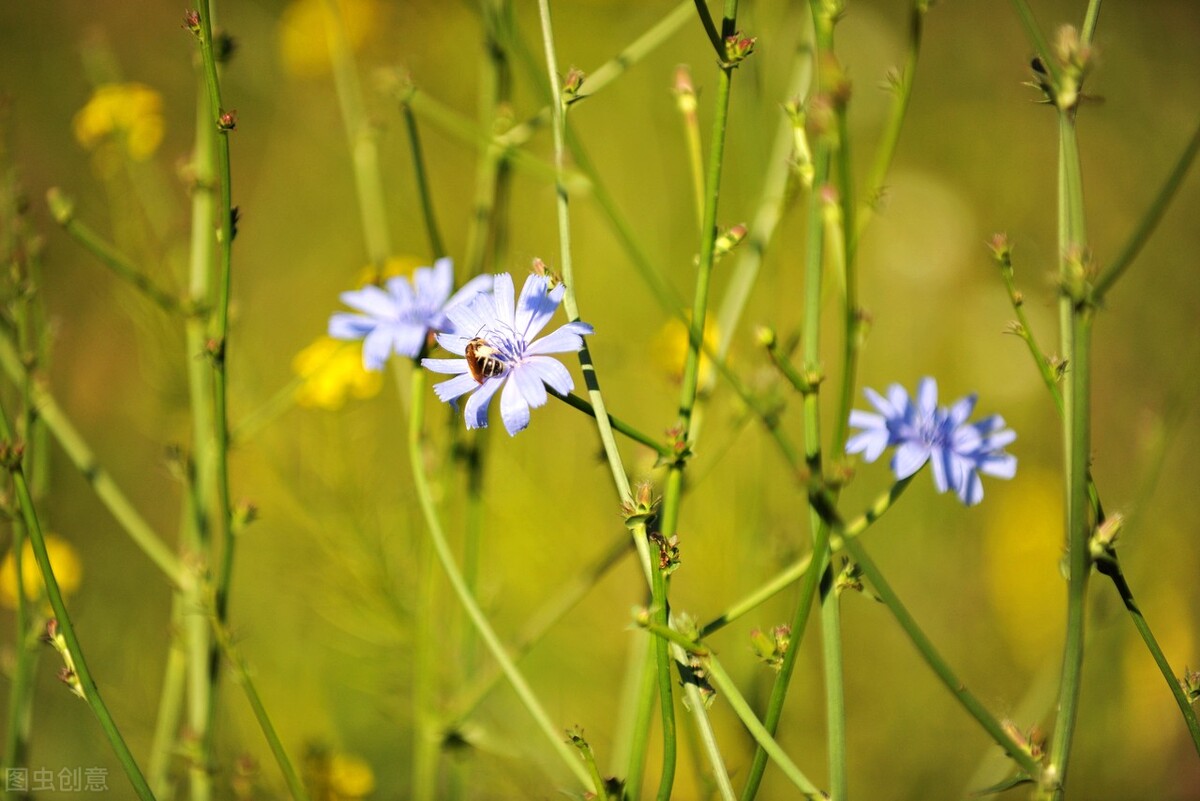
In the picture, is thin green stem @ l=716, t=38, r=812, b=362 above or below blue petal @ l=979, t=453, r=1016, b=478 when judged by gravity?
above

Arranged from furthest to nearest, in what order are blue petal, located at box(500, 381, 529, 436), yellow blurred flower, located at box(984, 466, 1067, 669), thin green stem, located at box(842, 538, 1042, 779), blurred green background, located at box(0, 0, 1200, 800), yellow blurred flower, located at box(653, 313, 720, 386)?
yellow blurred flower, located at box(984, 466, 1067, 669)
blurred green background, located at box(0, 0, 1200, 800)
yellow blurred flower, located at box(653, 313, 720, 386)
blue petal, located at box(500, 381, 529, 436)
thin green stem, located at box(842, 538, 1042, 779)

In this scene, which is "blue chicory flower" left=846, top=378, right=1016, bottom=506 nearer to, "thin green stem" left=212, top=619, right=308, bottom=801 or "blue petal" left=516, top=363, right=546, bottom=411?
"blue petal" left=516, top=363, right=546, bottom=411

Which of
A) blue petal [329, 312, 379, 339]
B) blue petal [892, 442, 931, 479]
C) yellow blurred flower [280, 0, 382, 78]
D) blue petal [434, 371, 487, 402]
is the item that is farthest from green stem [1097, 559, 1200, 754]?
yellow blurred flower [280, 0, 382, 78]

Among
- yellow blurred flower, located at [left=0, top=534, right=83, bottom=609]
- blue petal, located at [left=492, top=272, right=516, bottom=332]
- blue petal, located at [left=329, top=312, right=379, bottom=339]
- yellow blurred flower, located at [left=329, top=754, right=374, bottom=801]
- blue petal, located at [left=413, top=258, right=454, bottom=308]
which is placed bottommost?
yellow blurred flower, located at [left=329, top=754, right=374, bottom=801]

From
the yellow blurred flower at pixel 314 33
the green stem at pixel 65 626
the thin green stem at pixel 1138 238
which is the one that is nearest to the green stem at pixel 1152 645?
the thin green stem at pixel 1138 238

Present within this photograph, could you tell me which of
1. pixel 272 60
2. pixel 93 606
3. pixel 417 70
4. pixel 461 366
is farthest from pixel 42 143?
pixel 461 366

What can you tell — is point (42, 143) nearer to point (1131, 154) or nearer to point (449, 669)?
point (449, 669)
